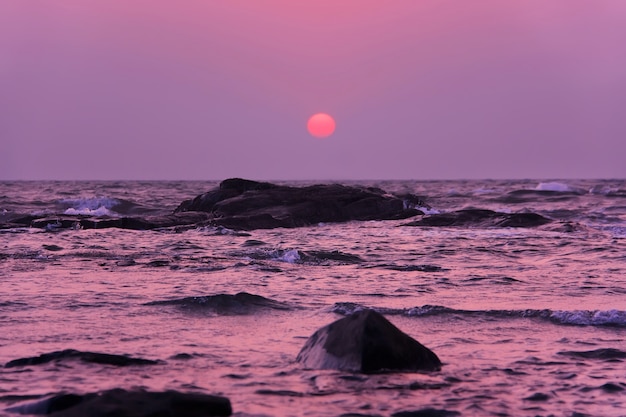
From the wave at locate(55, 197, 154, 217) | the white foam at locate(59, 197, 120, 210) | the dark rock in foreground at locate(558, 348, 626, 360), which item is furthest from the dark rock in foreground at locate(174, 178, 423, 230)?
the dark rock in foreground at locate(558, 348, 626, 360)

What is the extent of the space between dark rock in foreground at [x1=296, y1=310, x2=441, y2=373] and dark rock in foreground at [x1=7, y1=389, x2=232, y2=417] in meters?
1.29

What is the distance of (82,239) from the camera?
691 inches

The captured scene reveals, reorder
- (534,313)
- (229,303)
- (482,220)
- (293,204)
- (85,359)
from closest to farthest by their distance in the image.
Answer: (85,359)
(534,313)
(229,303)
(482,220)
(293,204)

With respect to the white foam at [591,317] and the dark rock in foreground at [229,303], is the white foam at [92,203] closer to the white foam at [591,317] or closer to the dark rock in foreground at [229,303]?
the dark rock in foreground at [229,303]

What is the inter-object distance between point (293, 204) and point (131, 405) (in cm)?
2125

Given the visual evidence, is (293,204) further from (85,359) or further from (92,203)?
(85,359)

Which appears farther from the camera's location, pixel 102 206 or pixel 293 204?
pixel 102 206

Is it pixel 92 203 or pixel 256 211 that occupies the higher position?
pixel 256 211

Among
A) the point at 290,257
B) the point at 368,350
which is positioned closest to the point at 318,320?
the point at 368,350

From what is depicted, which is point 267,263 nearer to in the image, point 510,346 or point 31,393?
point 510,346

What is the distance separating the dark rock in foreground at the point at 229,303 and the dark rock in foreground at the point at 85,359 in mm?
2488

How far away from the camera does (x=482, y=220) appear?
2327 centimetres

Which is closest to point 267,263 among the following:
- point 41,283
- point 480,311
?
point 41,283

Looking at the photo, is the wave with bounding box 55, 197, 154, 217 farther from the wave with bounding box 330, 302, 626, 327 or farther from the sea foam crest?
the wave with bounding box 330, 302, 626, 327
